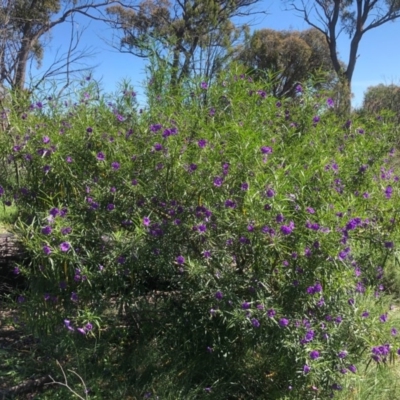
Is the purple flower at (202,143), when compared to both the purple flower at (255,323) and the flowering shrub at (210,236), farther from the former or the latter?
the purple flower at (255,323)

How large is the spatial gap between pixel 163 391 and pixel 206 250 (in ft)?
2.41

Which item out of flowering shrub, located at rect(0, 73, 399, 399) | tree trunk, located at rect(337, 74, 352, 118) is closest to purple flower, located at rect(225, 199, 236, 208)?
flowering shrub, located at rect(0, 73, 399, 399)

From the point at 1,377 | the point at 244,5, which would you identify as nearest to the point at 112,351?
the point at 1,377

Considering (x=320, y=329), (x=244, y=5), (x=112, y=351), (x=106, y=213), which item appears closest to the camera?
(x=320, y=329)

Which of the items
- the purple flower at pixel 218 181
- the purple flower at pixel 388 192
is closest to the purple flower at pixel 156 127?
the purple flower at pixel 218 181

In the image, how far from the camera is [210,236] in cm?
241

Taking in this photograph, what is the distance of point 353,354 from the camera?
2465mm

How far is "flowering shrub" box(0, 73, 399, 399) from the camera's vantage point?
2.29 meters

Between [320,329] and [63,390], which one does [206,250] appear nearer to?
[320,329]

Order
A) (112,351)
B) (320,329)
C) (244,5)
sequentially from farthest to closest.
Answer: (244,5) < (112,351) < (320,329)

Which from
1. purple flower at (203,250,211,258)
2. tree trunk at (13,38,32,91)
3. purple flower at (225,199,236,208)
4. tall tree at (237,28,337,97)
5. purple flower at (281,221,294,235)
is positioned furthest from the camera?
tall tree at (237,28,337,97)

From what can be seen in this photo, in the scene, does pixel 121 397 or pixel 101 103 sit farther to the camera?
pixel 101 103

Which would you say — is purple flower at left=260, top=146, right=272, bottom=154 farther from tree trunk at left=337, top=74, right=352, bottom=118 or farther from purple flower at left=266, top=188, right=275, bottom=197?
tree trunk at left=337, top=74, right=352, bottom=118

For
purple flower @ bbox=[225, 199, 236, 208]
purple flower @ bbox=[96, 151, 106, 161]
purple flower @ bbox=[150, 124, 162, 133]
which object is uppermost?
purple flower @ bbox=[150, 124, 162, 133]
